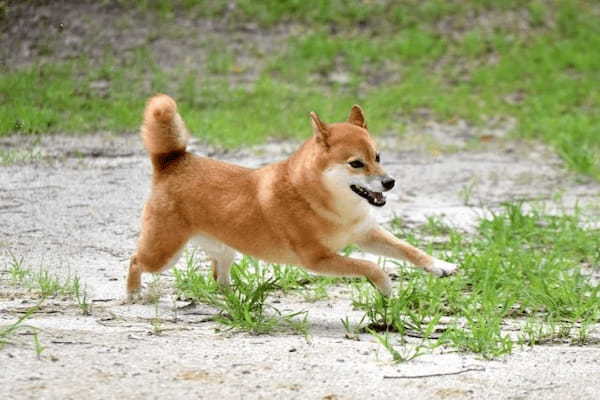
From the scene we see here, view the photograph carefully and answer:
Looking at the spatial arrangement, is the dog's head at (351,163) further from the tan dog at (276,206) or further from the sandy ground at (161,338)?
the sandy ground at (161,338)

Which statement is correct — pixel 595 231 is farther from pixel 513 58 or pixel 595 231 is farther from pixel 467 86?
pixel 513 58

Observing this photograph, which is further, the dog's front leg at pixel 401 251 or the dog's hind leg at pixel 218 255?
the dog's hind leg at pixel 218 255

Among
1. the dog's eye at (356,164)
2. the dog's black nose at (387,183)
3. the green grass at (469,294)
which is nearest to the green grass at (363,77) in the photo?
the green grass at (469,294)

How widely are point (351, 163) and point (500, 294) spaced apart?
112 cm

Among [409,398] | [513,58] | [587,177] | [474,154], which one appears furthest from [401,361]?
[513,58]

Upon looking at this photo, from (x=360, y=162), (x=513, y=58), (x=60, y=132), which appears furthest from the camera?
(x=513, y=58)

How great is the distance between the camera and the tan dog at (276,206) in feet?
16.6

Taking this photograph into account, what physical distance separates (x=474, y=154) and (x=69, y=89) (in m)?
3.56

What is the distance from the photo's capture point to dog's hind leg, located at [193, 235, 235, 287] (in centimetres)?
542

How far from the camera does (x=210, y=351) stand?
433 cm

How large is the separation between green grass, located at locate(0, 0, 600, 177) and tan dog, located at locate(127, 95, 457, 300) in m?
3.14

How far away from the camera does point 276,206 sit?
17.2ft

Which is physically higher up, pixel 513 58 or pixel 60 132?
pixel 513 58

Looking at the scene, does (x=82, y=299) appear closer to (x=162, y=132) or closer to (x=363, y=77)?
(x=162, y=132)
